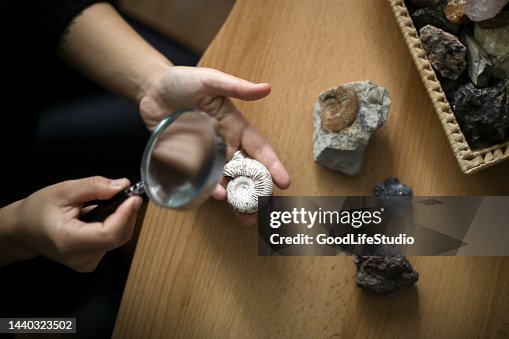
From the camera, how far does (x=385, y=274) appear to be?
883 millimetres

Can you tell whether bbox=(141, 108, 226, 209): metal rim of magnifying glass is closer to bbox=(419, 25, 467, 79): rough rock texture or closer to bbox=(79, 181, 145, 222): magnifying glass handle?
bbox=(79, 181, 145, 222): magnifying glass handle

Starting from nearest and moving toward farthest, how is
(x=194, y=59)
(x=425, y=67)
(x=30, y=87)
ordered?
(x=425, y=67) < (x=30, y=87) < (x=194, y=59)

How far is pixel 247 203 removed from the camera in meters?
0.86

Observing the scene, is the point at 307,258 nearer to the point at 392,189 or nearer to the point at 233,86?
the point at 392,189

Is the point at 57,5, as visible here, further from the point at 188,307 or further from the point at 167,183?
the point at 188,307

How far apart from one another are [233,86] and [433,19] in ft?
1.26

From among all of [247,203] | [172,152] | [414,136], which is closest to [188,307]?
[247,203]

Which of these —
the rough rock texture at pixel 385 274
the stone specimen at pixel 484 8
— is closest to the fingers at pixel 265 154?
the rough rock texture at pixel 385 274

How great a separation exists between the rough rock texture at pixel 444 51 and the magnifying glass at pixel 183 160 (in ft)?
1.48

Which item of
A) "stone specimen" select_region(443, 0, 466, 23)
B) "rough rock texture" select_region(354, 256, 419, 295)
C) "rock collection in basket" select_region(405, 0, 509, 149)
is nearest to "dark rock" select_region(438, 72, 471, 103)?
"rock collection in basket" select_region(405, 0, 509, 149)

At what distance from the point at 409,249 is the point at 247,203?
0.33 metres

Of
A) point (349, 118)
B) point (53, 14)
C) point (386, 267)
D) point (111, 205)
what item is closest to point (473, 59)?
point (349, 118)

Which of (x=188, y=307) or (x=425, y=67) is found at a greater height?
(x=425, y=67)

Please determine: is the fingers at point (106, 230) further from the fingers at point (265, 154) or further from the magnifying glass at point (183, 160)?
the fingers at point (265, 154)
